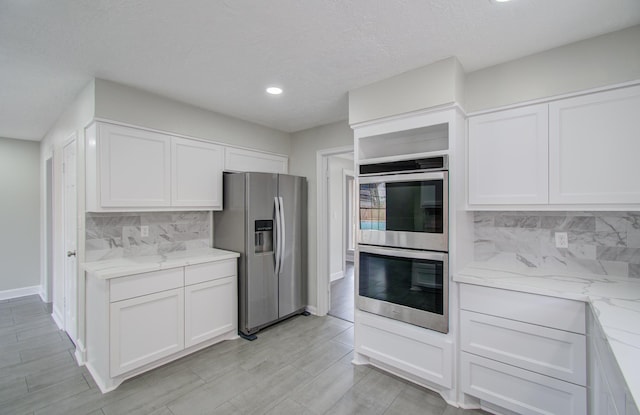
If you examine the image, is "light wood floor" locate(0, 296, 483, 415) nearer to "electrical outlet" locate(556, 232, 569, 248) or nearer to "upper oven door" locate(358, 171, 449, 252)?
"upper oven door" locate(358, 171, 449, 252)

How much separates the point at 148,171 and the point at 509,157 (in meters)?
3.13

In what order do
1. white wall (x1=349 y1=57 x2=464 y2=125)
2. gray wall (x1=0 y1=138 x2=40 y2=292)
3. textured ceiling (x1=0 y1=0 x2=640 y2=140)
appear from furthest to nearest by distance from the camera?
gray wall (x1=0 y1=138 x2=40 y2=292) < white wall (x1=349 y1=57 x2=464 y2=125) < textured ceiling (x1=0 y1=0 x2=640 y2=140)

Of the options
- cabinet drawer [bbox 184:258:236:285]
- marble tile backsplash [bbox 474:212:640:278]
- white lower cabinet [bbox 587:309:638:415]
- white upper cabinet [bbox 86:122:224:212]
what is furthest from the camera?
cabinet drawer [bbox 184:258:236:285]

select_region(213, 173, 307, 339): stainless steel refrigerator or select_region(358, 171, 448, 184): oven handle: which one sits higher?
select_region(358, 171, 448, 184): oven handle

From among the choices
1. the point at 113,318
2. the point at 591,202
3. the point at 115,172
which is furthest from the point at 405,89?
the point at 113,318

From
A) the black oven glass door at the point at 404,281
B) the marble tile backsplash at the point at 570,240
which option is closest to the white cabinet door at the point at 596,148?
the marble tile backsplash at the point at 570,240

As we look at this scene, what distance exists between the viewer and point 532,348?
183 centimetres

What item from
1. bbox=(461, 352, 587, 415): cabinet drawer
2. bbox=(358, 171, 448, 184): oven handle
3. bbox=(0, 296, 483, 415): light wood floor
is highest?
bbox=(358, 171, 448, 184): oven handle

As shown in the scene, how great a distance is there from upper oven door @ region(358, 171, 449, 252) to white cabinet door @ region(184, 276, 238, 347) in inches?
62.0

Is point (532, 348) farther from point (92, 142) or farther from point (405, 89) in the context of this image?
point (92, 142)

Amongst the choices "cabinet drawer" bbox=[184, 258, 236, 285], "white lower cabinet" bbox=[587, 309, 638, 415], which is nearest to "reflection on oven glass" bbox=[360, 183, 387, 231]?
"white lower cabinet" bbox=[587, 309, 638, 415]

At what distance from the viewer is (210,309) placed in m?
2.93

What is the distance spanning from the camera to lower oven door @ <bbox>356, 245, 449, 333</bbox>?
Answer: 84.6 inches

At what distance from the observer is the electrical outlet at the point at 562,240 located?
2191mm
